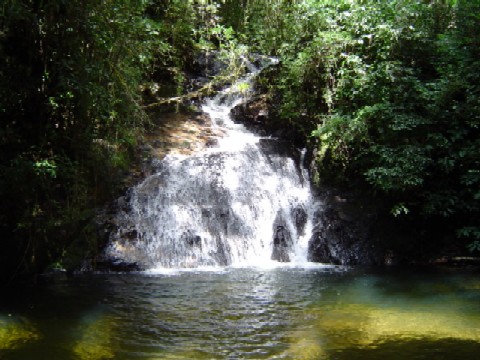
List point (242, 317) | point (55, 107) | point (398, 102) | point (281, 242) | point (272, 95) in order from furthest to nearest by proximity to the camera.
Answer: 1. point (272, 95)
2. point (398, 102)
3. point (281, 242)
4. point (55, 107)
5. point (242, 317)

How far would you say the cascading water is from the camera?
32.2 ft

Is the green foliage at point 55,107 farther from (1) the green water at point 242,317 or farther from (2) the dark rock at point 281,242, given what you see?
(2) the dark rock at point 281,242

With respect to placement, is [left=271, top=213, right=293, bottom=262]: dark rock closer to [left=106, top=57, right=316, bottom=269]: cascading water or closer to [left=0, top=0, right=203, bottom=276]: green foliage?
[left=106, top=57, right=316, bottom=269]: cascading water

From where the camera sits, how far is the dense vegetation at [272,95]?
6.98 metres

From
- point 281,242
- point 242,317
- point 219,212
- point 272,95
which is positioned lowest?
point 242,317

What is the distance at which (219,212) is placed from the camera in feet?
35.3

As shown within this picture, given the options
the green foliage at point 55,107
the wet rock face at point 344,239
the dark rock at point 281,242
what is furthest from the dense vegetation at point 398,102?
the green foliage at point 55,107

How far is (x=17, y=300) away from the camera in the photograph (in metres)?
6.81

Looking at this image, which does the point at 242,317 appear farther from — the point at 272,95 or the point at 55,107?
the point at 272,95

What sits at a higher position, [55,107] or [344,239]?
[55,107]

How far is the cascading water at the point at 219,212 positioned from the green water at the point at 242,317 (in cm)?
118

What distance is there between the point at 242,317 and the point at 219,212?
16.4 ft

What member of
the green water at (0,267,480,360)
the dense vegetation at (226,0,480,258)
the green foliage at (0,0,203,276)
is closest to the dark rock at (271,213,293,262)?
the green water at (0,267,480,360)

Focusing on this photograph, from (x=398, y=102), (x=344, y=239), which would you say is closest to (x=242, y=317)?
(x=344, y=239)
